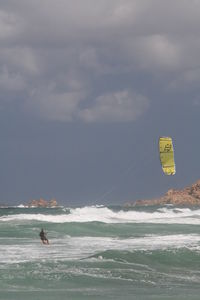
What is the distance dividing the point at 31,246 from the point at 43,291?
1028 centimetres

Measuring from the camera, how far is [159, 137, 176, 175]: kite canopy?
91.7 feet

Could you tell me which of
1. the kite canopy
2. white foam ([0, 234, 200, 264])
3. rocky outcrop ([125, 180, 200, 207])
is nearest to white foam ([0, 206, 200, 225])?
white foam ([0, 234, 200, 264])

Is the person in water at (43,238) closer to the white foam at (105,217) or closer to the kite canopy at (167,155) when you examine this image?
the kite canopy at (167,155)

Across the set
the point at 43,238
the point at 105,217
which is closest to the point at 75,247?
the point at 43,238

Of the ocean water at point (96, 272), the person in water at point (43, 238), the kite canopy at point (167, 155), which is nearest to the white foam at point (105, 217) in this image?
the kite canopy at point (167, 155)

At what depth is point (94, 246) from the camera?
2436 cm

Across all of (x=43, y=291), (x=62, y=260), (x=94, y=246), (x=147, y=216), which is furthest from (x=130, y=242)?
(x=147, y=216)

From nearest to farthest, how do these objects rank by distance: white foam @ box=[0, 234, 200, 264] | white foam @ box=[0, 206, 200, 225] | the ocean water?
the ocean water
white foam @ box=[0, 234, 200, 264]
white foam @ box=[0, 206, 200, 225]

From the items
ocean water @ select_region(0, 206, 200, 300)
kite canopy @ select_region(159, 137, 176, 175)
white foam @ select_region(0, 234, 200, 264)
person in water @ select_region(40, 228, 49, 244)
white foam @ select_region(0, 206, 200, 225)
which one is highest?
kite canopy @ select_region(159, 137, 176, 175)

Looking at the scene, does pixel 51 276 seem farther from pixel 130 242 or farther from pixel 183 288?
pixel 130 242

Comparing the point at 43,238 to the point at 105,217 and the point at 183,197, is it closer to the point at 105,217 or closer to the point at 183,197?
the point at 105,217

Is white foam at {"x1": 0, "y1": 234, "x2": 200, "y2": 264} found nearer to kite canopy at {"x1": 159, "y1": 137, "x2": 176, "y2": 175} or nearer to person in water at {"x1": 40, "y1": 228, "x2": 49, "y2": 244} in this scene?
person in water at {"x1": 40, "y1": 228, "x2": 49, "y2": 244}

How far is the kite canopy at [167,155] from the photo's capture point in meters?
27.9

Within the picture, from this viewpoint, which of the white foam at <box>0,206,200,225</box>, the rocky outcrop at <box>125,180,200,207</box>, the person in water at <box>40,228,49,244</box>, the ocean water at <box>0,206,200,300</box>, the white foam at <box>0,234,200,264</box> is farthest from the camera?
the rocky outcrop at <box>125,180,200,207</box>
